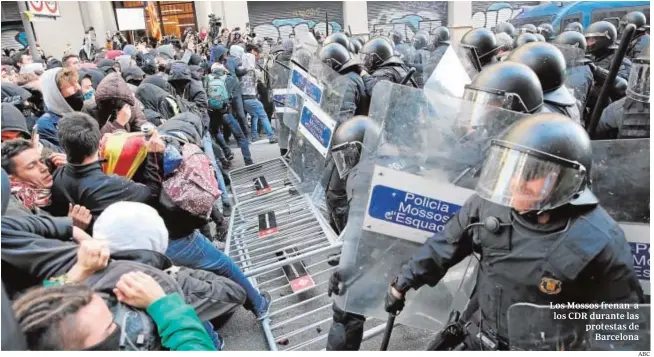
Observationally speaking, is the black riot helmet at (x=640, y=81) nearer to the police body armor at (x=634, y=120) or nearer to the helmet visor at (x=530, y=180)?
the police body armor at (x=634, y=120)

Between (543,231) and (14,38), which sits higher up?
(14,38)

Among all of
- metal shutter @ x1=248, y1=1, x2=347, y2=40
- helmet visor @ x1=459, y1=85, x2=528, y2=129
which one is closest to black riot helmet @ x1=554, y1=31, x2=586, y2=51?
helmet visor @ x1=459, y1=85, x2=528, y2=129

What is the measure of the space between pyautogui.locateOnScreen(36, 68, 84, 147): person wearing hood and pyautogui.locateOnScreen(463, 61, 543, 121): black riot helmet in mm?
3067

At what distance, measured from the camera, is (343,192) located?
3.31 metres

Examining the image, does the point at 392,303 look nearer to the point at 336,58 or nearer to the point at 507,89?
the point at 507,89

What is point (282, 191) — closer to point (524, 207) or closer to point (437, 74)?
point (437, 74)

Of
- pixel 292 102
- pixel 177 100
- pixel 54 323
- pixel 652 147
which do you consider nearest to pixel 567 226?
pixel 652 147

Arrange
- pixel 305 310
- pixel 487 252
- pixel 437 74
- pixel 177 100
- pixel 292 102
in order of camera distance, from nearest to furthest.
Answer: pixel 487 252, pixel 437 74, pixel 305 310, pixel 292 102, pixel 177 100

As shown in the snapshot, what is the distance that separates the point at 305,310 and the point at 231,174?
2.89 m

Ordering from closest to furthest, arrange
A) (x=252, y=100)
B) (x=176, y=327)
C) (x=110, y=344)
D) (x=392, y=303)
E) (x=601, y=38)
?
(x=110, y=344)
(x=176, y=327)
(x=392, y=303)
(x=601, y=38)
(x=252, y=100)

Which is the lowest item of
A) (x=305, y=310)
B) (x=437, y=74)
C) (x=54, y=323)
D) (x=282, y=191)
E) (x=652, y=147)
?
(x=305, y=310)

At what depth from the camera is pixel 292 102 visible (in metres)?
4.73

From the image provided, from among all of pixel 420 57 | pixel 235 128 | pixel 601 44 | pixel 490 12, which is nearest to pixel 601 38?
pixel 601 44
